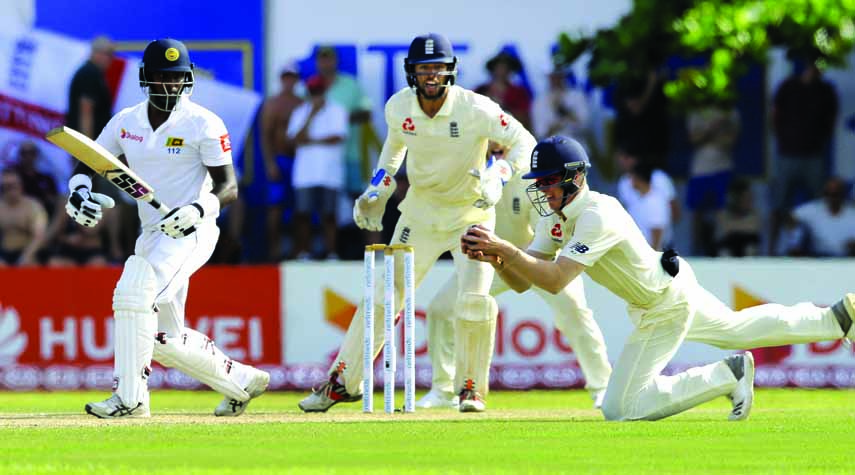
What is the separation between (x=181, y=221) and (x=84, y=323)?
534 cm

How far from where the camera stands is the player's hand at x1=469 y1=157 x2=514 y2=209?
10.5 meters

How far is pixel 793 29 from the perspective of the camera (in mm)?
16312

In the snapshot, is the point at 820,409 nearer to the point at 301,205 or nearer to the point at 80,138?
the point at 80,138

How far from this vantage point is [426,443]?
8516 millimetres

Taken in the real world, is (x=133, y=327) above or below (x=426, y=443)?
above

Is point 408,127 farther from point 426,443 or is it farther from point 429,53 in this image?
point 426,443

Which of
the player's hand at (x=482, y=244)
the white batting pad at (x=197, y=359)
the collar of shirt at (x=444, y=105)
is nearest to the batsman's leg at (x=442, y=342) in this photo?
the collar of shirt at (x=444, y=105)

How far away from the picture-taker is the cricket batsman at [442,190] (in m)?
10.8

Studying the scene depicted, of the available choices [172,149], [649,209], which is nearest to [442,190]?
[172,149]

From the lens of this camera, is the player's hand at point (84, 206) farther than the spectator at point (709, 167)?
No

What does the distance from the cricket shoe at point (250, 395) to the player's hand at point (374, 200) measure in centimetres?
117

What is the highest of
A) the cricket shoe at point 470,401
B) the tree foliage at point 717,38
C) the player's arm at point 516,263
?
the tree foliage at point 717,38

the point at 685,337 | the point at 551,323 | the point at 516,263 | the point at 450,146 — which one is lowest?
the point at 551,323

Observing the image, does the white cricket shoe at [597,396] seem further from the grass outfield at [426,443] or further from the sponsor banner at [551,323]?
the sponsor banner at [551,323]
